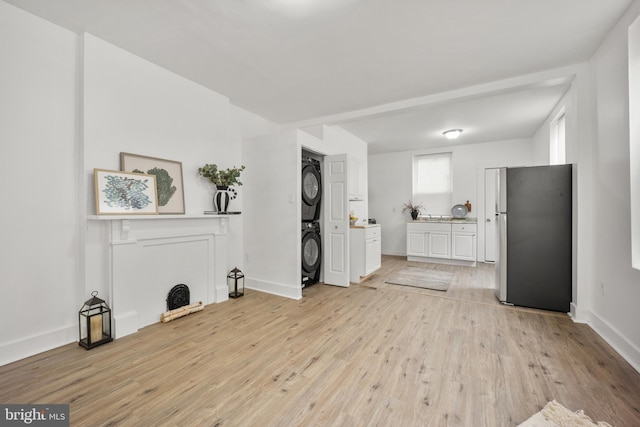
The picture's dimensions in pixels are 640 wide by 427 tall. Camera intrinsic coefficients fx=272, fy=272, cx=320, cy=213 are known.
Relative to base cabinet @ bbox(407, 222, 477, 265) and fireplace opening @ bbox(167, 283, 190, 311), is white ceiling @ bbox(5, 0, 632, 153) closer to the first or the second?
fireplace opening @ bbox(167, 283, 190, 311)

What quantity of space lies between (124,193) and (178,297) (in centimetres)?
121

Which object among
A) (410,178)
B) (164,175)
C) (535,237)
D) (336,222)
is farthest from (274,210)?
(410,178)

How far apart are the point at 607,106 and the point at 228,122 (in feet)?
13.3

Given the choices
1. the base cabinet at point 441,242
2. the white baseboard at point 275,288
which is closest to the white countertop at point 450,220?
the base cabinet at point 441,242

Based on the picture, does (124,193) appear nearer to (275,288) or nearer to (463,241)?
(275,288)

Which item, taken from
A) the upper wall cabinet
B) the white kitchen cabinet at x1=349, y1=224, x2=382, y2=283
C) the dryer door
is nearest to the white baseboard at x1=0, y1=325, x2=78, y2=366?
the dryer door

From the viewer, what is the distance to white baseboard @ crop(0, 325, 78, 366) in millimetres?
2037

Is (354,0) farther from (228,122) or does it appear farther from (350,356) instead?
(350,356)

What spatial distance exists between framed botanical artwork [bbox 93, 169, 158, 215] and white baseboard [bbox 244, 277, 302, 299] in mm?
1719

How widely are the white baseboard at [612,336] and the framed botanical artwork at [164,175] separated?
164 inches

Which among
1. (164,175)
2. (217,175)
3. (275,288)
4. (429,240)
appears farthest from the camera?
(429,240)

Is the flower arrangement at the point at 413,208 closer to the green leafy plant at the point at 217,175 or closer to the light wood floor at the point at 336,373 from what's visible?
the light wood floor at the point at 336,373

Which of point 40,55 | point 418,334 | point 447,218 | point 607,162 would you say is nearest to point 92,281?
point 40,55

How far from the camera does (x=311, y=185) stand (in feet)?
13.7
